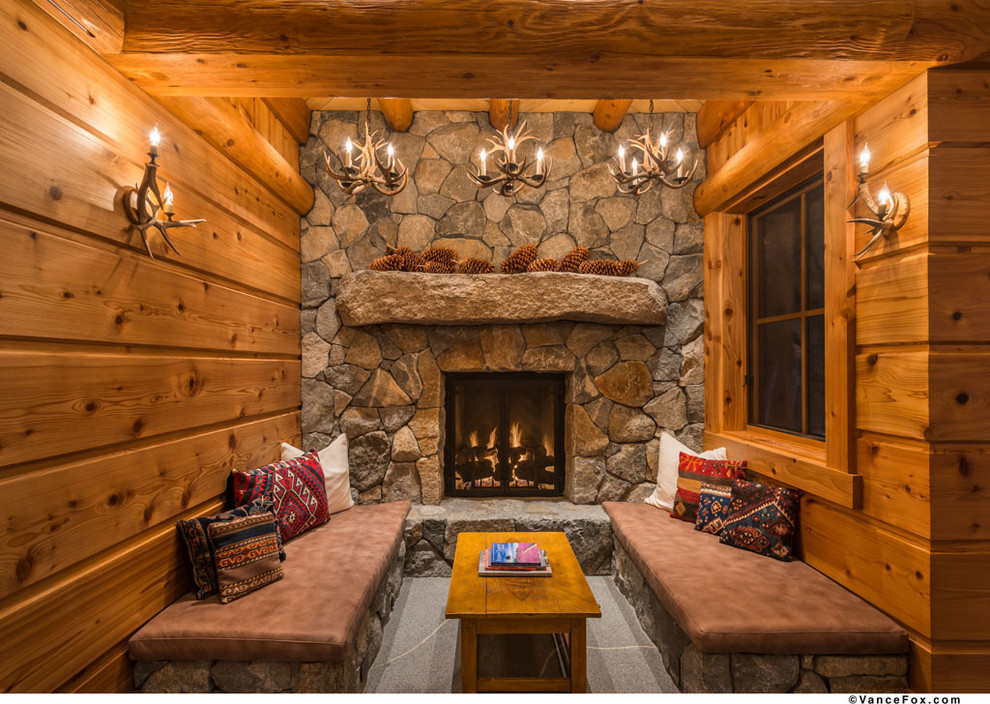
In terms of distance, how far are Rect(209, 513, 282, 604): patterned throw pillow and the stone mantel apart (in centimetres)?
142

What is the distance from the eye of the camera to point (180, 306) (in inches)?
A: 76.1

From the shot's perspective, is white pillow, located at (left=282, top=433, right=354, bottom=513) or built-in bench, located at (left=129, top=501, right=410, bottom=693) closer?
built-in bench, located at (left=129, top=501, right=410, bottom=693)

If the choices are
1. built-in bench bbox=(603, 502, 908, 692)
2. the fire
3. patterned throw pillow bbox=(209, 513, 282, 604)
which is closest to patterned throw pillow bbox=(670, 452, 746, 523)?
built-in bench bbox=(603, 502, 908, 692)

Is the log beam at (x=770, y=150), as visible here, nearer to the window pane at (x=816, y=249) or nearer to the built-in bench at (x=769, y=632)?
the window pane at (x=816, y=249)

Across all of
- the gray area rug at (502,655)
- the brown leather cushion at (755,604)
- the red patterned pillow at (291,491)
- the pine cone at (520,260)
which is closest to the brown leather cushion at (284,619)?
the red patterned pillow at (291,491)

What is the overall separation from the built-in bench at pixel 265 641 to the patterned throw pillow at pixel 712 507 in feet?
5.67

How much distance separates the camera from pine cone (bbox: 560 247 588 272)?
3.09 m

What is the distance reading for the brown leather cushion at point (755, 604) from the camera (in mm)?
1686

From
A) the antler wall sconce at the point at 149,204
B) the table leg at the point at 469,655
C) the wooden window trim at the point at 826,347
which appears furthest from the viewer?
the wooden window trim at the point at 826,347

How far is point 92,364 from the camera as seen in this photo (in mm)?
1489

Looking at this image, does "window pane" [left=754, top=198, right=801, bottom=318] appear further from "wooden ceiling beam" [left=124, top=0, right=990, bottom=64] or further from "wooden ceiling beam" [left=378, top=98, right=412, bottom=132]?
"wooden ceiling beam" [left=378, top=98, right=412, bottom=132]

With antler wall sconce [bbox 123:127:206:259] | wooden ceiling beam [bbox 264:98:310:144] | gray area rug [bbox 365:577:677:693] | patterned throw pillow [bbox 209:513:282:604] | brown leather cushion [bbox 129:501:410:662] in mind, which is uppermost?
wooden ceiling beam [bbox 264:98:310:144]

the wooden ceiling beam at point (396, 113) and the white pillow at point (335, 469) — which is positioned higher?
the wooden ceiling beam at point (396, 113)

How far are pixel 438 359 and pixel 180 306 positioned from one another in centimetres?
157
